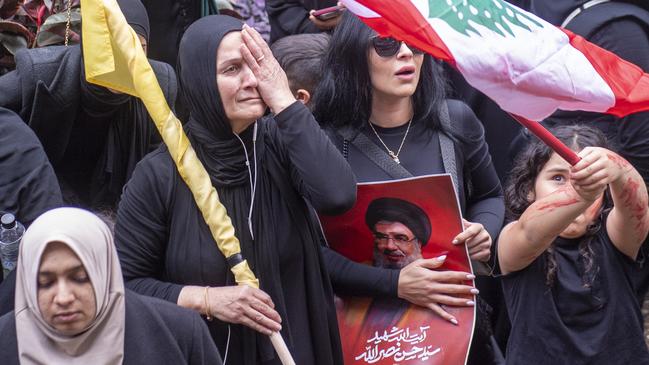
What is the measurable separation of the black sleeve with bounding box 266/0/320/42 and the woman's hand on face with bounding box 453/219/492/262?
2076 millimetres

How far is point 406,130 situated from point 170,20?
165 cm

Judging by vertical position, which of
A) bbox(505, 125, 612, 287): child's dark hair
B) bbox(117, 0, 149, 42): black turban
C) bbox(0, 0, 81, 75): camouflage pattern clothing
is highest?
bbox(117, 0, 149, 42): black turban

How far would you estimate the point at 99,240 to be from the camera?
3744 millimetres

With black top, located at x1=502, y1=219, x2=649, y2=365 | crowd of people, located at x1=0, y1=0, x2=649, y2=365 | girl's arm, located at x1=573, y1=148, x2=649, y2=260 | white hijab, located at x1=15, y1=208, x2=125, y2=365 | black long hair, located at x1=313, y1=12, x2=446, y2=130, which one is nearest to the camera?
white hijab, located at x1=15, y1=208, x2=125, y2=365

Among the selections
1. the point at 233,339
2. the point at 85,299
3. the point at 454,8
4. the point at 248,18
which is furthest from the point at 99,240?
the point at 248,18

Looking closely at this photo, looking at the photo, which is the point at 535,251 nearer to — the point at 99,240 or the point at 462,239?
the point at 462,239

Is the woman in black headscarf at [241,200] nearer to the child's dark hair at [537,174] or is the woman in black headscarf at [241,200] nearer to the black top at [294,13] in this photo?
the child's dark hair at [537,174]

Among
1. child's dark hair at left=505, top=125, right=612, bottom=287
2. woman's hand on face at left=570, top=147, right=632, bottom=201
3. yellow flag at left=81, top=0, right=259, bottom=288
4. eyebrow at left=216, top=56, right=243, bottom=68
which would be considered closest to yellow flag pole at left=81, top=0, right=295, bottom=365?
yellow flag at left=81, top=0, right=259, bottom=288

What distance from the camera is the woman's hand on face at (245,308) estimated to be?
13.9 feet

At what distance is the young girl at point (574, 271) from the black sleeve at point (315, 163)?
720mm

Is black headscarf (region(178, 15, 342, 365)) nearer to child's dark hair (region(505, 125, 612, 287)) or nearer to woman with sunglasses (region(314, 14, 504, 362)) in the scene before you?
woman with sunglasses (region(314, 14, 504, 362))

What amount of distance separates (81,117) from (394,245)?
49.6 inches

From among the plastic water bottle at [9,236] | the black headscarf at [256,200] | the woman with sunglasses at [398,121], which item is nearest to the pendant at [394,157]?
the woman with sunglasses at [398,121]

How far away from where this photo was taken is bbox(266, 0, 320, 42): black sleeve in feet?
22.1
